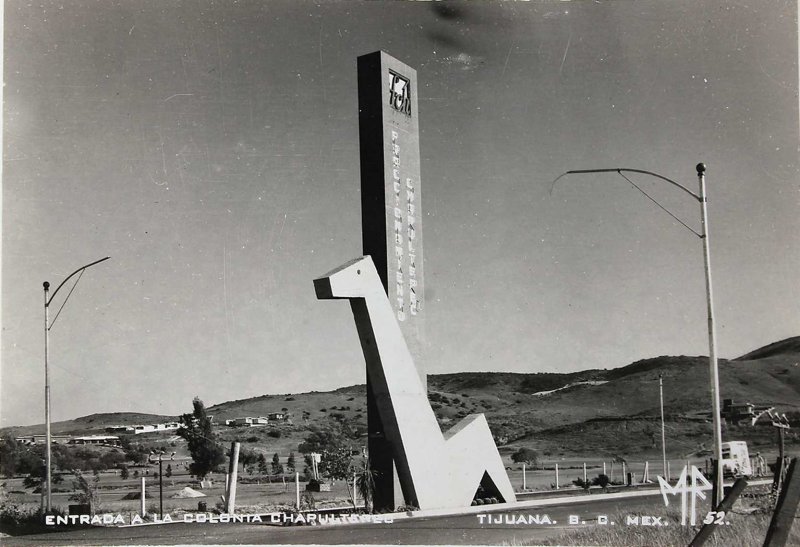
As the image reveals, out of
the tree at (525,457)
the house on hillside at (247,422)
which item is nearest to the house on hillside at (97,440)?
the house on hillside at (247,422)

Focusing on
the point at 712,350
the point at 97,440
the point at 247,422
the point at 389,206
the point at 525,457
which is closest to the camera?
the point at 712,350

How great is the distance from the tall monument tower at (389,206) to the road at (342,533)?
328cm

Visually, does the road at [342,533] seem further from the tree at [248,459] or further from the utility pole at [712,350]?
the tree at [248,459]

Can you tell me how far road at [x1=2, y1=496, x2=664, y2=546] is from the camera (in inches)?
708

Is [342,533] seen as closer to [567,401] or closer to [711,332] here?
[711,332]

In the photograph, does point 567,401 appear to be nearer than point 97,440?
No

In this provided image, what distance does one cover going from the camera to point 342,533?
18922mm

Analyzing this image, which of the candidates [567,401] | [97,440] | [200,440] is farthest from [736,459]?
[567,401]

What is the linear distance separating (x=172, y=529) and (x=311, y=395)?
8330cm

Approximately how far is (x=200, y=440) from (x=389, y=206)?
2345 centimetres

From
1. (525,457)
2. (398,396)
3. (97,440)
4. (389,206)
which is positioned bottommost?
(525,457)

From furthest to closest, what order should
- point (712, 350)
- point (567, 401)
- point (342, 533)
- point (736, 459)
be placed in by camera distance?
1. point (567, 401)
2. point (736, 459)
3. point (712, 350)
4. point (342, 533)

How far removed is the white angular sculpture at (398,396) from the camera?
2173 centimetres

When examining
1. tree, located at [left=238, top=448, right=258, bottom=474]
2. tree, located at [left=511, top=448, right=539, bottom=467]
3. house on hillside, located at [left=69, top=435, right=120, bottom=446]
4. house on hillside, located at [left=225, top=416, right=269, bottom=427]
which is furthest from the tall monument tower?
house on hillside, located at [left=225, top=416, right=269, bottom=427]
